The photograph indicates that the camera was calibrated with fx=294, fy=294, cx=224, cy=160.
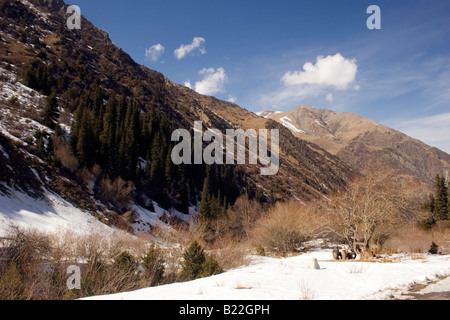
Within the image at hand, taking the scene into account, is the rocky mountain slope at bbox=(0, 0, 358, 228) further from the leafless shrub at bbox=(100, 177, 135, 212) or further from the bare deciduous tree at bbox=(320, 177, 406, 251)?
the bare deciduous tree at bbox=(320, 177, 406, 251)

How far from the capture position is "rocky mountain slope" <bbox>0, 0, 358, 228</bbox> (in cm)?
3106

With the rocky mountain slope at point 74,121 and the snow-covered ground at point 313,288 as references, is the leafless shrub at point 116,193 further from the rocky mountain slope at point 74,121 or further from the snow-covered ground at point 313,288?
the snow-covered ground at point 313,288

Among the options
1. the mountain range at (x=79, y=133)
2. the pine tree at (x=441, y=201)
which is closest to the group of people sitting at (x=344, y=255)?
the mountain range at (x=79, y=133)

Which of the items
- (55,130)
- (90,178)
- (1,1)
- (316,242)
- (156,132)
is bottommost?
(316,242)

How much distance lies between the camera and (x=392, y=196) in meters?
18.5

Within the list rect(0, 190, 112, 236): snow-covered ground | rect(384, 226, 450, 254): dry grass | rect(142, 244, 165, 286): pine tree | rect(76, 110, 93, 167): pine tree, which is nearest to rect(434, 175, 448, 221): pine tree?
rect(384, 226, 450, 254): dry grass

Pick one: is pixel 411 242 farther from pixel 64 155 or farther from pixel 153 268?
pixel 64 155

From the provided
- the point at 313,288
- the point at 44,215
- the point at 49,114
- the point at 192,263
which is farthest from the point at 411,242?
the point at 49,114

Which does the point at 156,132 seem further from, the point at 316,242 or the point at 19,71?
the point at 316,242

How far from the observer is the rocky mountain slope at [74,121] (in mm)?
31062

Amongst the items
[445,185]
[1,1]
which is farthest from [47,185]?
[445,185]
